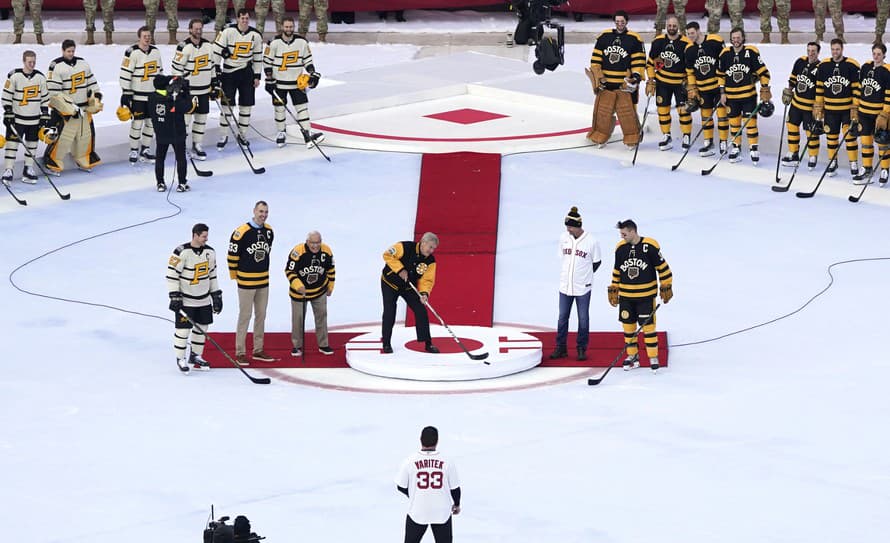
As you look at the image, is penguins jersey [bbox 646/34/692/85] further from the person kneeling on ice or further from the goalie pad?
the person kneeling on ice

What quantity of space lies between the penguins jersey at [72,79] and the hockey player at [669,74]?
681cm

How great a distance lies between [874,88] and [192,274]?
8776 millimetres

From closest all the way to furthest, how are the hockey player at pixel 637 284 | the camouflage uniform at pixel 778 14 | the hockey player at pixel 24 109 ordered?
the hockey player at pixel 637 284 → the hockey player at pixel 24 109 → the camouflage uniform at pixel 778 14

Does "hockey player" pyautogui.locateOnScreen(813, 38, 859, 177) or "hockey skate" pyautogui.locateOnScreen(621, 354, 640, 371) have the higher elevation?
"hockey player" pyautogui.locateOnScreen(813, 38, 859, 177)

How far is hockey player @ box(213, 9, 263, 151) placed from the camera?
774 inches

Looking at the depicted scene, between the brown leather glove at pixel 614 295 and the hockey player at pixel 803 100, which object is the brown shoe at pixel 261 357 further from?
the hockey player at pixel 803 100

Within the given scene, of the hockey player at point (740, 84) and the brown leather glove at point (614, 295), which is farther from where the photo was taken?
the hockey player at point (740, 84)

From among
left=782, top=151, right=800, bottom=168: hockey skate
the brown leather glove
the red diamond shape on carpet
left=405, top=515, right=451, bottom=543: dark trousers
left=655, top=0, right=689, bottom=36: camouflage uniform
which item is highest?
left=655, top=0, right=689, bottom=36: camouflage uniform

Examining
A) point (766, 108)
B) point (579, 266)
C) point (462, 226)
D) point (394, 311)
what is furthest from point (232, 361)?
point (766, 108)

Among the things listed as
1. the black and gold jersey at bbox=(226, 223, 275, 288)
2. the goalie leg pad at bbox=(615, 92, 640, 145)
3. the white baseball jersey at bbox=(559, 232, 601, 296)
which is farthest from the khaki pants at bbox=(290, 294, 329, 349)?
the goalie leg pad at bbox=(615, 92, 640, 145)

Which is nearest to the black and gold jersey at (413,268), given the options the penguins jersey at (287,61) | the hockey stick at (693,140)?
the hockey stick at (693,140)

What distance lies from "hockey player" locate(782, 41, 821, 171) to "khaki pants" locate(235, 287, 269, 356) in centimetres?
793

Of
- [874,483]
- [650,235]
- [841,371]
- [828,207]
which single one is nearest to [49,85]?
[650,235]

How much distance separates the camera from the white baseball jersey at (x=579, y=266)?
42.6 feet
